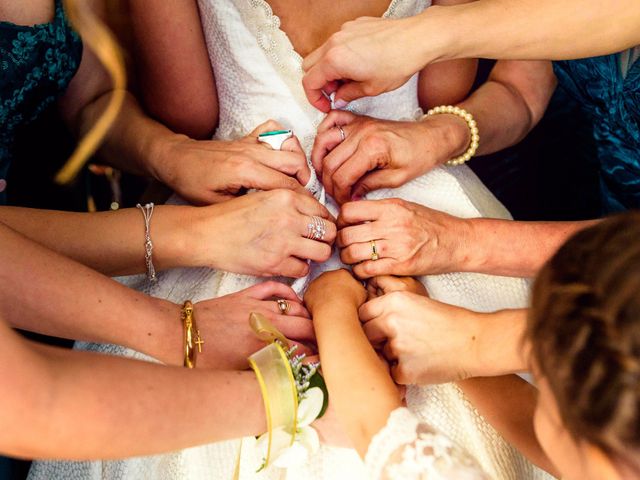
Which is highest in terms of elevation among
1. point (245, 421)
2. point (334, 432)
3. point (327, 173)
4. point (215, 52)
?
point (215, 52)

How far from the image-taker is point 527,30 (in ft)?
3.84

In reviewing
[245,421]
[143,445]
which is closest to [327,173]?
[245,421]

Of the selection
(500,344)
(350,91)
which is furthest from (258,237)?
(500,344)

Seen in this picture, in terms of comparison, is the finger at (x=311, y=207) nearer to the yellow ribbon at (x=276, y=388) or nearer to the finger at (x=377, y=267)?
the finger at (x=377, y=267)

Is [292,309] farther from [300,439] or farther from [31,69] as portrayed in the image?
[31,69]

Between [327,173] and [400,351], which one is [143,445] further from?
[327,173]

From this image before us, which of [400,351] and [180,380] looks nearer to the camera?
[180,380]

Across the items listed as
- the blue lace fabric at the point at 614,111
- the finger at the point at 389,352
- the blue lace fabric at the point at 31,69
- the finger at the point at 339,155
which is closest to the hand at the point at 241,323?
the finger at the point at 389,352

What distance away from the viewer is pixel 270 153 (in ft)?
3.95

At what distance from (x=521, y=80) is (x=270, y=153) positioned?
0.57m

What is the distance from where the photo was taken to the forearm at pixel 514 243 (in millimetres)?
1187

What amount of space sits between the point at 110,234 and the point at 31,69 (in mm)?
282

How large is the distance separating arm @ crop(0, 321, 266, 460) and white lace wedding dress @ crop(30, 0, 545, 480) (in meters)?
0.19

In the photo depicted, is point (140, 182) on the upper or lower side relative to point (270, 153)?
lower
